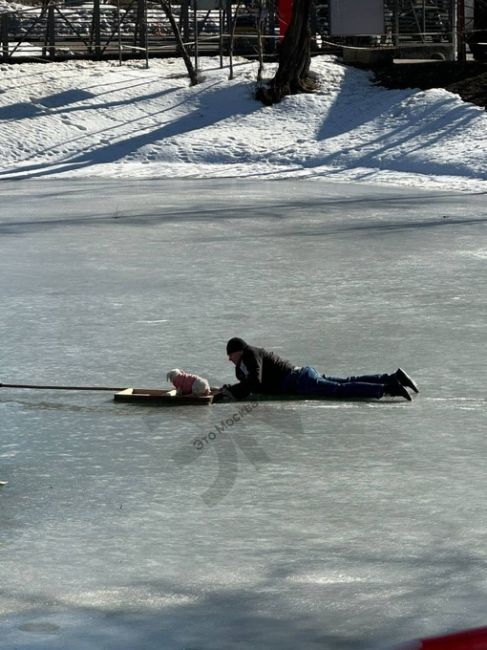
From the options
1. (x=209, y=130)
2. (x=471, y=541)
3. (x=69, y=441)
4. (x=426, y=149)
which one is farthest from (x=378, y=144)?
(x=471, y=541)

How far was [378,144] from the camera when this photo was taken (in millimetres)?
27578

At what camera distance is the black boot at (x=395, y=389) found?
9172mm

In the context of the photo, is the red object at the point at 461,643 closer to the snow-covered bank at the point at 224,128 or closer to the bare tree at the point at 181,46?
the snow-covered bank at the point at 224,128

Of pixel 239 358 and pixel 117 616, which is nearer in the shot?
pixel 117 616

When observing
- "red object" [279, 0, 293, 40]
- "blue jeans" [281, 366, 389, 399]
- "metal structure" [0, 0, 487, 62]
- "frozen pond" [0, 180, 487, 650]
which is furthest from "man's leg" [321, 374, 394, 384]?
"red object" [279, 0, 293, 40]

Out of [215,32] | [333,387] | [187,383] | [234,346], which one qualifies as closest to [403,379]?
[333,387]

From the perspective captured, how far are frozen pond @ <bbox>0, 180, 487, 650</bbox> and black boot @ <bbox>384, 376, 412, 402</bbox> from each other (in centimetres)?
8

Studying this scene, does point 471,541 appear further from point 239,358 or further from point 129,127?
point 129,127

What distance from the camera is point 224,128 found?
1156 inches

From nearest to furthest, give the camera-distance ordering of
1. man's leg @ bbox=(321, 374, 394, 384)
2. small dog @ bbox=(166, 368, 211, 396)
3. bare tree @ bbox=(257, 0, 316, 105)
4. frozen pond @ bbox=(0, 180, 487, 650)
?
frozen pond @ bbox=(0, 180, 487, 650), small dog @ bbox=(166, 368, 211, 396), man's leg @ bbox=(321, 374, 394, 384), bare tree @ bbox=(257, 0, 316, 105)

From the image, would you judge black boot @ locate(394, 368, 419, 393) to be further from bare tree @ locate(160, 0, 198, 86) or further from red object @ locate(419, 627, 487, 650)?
bare tree @ locate(160, 0, 198, 86)

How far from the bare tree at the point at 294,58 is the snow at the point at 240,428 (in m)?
6.53

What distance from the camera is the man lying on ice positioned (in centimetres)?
920

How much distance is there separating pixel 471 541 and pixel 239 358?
3.19 meters
